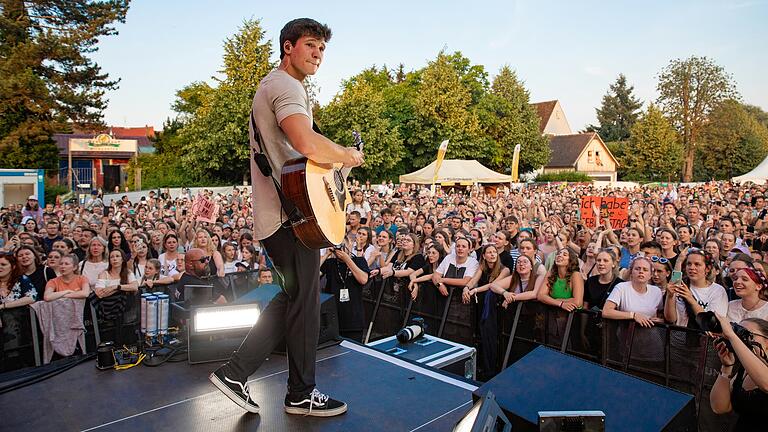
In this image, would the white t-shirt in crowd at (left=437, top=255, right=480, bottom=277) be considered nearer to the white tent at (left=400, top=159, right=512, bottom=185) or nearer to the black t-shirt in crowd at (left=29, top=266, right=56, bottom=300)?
the black t-shirt in crowd at (left=29, top=266, right=56, bottom=300)

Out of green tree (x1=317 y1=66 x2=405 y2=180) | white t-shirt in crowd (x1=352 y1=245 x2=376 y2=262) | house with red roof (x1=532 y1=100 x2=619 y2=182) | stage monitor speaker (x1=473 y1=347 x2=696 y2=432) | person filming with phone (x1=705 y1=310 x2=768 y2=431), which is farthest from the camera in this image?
house with red roof (x1=532 y1=100 x2=619 y2=182)

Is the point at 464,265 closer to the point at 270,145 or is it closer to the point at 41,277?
the point at 270,145

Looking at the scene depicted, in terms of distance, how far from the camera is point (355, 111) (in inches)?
1251

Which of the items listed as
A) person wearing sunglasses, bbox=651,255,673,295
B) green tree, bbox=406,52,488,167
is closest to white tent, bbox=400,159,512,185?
green tree, bbox=406,52,488,167

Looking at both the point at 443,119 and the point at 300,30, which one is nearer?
the point at 300,30

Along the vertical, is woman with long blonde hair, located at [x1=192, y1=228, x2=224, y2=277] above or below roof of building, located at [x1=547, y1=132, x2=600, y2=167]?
below

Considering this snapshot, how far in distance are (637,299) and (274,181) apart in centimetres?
399

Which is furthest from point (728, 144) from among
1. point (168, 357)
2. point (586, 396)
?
point (168, 357)

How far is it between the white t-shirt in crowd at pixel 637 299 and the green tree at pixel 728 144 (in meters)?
53.7

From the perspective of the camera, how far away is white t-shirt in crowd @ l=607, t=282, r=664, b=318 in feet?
16.2

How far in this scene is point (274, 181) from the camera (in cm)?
250

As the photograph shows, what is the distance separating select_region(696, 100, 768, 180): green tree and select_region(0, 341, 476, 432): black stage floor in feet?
186

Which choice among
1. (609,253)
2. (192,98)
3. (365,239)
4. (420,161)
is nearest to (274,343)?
(609,253)

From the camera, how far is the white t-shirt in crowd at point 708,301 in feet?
15.5
